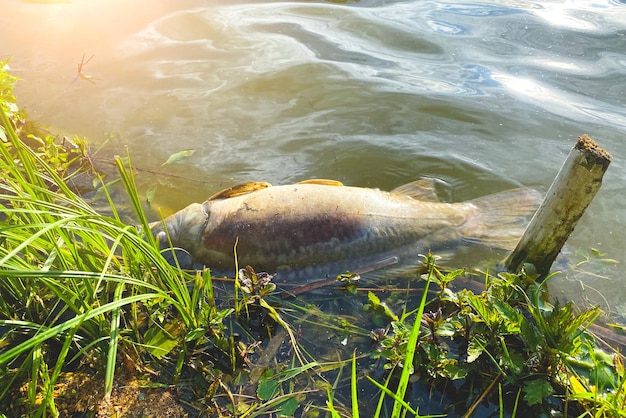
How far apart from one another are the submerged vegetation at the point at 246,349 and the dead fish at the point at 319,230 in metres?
0.40

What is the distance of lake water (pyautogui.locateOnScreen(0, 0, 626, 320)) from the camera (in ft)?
12.8

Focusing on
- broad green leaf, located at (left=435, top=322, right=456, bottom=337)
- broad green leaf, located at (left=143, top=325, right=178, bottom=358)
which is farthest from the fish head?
broad green leaf, located at (left=435, top=322, right=456, bottom=337)

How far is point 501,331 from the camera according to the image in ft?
7.14

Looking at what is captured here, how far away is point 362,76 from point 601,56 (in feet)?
8.58

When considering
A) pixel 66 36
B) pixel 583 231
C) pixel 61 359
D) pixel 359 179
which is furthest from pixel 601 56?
pixel 66 36

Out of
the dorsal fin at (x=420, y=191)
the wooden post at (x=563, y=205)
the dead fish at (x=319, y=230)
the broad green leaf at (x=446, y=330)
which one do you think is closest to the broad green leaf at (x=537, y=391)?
the broad green leaf at (x=446, y=330)

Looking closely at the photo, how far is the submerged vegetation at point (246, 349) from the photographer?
202 centimetres

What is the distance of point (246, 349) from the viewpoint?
2379 millimetres

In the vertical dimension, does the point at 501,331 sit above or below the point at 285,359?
above

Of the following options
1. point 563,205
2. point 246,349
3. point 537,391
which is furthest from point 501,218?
point 246,349

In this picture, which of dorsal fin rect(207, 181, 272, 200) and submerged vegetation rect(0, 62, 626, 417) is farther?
dorsal fin rect(207, 181, 272, 200)

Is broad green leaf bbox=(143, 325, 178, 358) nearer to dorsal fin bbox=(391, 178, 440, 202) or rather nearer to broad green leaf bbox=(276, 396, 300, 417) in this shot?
broad green leaf bbox=(276, 396, 300, 417)

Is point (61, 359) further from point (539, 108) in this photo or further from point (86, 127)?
point (539, 108)

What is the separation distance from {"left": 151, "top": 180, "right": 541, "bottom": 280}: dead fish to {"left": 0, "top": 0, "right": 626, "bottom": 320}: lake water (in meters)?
0.61
